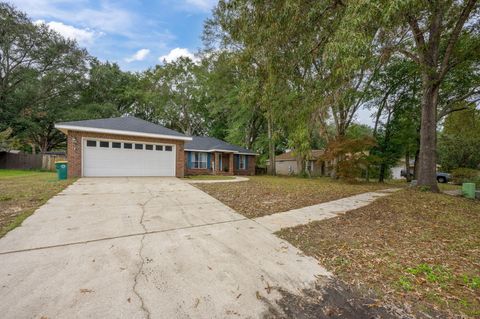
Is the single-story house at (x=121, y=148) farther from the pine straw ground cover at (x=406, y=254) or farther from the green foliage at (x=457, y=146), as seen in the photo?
the green foliage at (x=457, y=146)

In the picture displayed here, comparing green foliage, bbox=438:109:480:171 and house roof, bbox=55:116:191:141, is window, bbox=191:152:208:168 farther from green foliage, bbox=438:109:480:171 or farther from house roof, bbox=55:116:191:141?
green foliage, bbox=438:109:480:171

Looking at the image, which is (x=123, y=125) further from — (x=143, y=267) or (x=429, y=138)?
(x=429, y=138)

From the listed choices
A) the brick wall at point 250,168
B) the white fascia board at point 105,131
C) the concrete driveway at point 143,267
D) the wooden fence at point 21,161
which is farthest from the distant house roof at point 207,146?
the concrete driveway at point 143,267

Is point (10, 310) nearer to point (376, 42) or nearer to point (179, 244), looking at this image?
point (179, 244)

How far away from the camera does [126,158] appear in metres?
12.1

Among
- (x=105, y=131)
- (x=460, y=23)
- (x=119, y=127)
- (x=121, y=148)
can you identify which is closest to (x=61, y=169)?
(x=105, y=131)

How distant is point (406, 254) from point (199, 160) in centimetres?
1727

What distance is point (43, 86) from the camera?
2295 centimetres

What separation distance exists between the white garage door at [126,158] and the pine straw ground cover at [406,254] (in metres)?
10.5

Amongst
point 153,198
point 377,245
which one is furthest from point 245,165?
point 377,245

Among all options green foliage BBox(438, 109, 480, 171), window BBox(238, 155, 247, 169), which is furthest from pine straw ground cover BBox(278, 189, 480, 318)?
green foliage BBox(438, 109, 480, 171)

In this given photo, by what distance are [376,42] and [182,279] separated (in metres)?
6.01

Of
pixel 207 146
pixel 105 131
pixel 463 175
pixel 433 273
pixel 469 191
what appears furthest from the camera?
pixel 463 175

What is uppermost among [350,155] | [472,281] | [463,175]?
[350,155]
